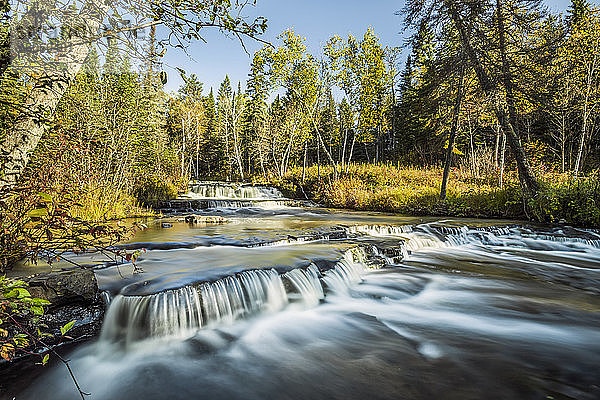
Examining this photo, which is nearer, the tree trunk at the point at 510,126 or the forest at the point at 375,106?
the forest at the point at 375,106

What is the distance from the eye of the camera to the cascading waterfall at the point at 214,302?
10.6 feet

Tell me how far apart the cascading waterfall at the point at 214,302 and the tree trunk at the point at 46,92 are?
5.38 feet

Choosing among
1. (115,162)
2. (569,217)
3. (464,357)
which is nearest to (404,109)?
(569,217)

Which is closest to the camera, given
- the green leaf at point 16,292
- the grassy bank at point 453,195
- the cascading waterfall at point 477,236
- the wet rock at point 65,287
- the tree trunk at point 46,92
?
the green leaf at point 16,292

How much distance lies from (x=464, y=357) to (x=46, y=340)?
160 inches

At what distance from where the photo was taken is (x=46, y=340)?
9.30 feet

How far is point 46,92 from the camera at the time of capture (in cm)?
276

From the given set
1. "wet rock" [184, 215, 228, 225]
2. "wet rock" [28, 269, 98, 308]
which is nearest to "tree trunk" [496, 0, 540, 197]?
"wet rock" [184, 215, 228, 225]

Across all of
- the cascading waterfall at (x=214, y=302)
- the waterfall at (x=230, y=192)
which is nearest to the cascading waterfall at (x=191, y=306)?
the cascading waterfall at (x=214, y=302)

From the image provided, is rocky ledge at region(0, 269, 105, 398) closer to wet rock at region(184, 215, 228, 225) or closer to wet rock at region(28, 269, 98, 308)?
wet rock at region(28, 269, 98, 308)

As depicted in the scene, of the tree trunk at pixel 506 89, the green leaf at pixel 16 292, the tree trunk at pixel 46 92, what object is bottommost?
the green leaf at pixel 16 292

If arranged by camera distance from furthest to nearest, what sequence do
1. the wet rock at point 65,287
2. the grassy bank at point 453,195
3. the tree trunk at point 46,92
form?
the grassy bank at point 453,195 → the wet rock at point 65,287 → the tree trunk at point 46,92

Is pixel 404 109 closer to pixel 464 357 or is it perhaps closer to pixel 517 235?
pixel 517 235

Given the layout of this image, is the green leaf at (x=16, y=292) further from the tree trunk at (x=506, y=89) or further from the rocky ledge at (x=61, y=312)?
the tree trunk at (x=506, y=89)
